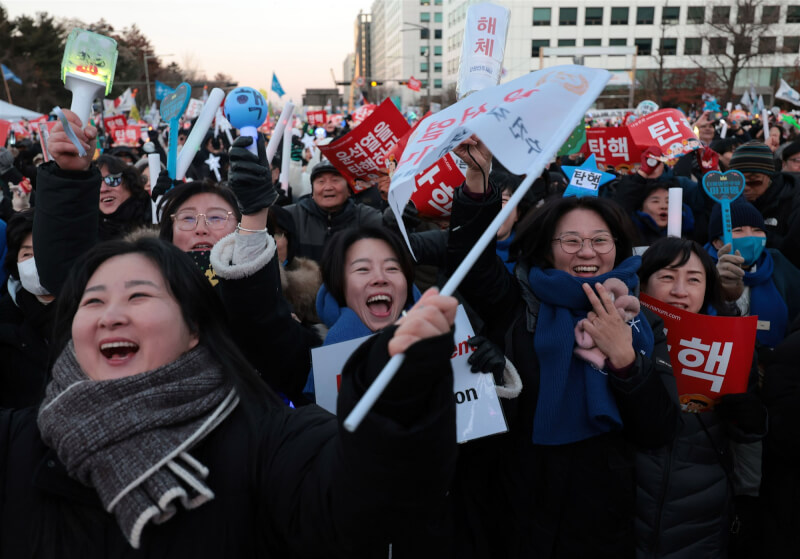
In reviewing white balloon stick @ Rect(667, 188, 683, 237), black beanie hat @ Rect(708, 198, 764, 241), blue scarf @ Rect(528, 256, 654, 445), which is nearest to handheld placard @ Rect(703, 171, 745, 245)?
black beanie hat @ Rect(708, 198, 764, 241)

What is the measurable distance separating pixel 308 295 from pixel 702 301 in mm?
1768

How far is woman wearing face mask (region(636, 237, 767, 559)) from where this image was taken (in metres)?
2.11

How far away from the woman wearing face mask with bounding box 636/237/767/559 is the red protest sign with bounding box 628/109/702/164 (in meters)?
3.27

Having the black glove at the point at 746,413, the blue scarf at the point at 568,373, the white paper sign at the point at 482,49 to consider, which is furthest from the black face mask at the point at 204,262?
the black glove at the point at 746,413

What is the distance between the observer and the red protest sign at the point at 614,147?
18.6ft

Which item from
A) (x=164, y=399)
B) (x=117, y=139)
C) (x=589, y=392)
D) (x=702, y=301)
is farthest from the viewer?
(x=117, y=139)

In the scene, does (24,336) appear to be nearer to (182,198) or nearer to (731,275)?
(182,198)

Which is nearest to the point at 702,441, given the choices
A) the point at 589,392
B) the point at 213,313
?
the point at 589,392

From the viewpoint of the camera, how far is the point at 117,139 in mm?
11523

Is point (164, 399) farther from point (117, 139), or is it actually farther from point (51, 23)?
point (51, 23)

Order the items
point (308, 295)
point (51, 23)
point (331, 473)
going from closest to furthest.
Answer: point (331, 473) → point (308, 295) → point (51, 23)

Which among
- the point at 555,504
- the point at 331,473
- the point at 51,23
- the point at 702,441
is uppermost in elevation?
the point at 51,23


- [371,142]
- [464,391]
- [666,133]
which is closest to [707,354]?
[464,391]

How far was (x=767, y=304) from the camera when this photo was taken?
3.05 meters
